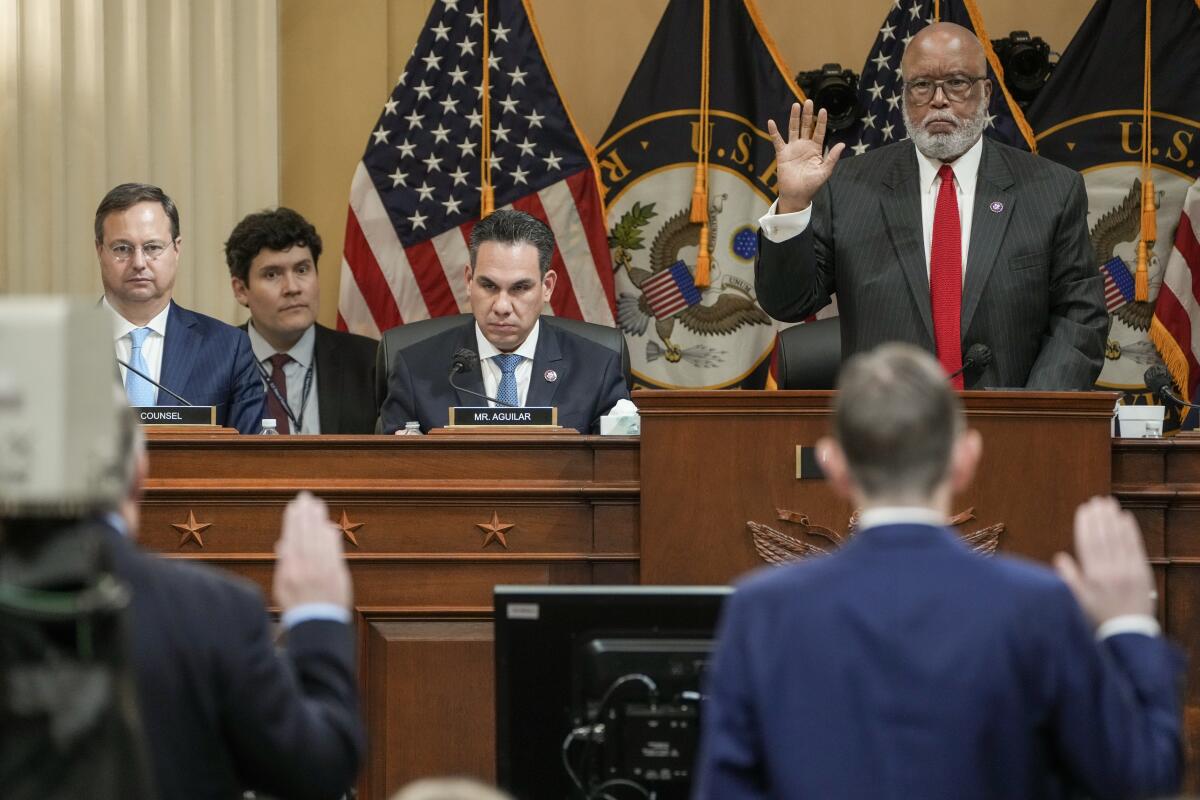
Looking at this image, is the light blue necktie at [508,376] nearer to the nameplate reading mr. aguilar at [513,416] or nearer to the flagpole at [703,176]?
the nameplate reading mr. aguilar at [513,416]

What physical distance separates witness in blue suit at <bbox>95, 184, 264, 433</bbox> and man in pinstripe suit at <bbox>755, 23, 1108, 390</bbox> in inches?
67.9

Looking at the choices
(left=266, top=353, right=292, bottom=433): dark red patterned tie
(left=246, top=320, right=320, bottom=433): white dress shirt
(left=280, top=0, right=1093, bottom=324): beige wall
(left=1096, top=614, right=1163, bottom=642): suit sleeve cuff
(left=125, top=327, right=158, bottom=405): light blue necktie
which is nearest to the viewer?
(left=1096, top=614, right=1163, bottom=642): suit sleeve cuff

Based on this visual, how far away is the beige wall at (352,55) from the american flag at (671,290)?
736mm

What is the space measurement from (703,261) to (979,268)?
8.21ft

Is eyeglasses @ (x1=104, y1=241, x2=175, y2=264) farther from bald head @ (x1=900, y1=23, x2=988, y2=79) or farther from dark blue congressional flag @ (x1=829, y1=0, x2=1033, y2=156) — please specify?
dark blue congressional flag @ (x1=829, y1=0, x2=1033, y2=156)

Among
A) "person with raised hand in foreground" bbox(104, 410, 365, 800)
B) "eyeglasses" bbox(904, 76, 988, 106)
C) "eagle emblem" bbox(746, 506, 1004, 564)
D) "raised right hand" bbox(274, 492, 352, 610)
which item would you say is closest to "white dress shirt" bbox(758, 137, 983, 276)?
"eyeglasses" bbox(904, 76, 988, 106)

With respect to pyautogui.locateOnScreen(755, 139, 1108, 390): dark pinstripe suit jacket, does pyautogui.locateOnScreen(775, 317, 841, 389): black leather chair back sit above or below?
below

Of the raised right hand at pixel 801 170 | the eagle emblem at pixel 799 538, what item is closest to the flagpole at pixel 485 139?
the raised right hand at pixel 801 170

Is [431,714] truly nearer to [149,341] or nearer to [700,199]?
[149,341]

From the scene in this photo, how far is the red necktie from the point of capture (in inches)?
196

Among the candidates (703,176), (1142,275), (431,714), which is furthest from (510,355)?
(1142,275)

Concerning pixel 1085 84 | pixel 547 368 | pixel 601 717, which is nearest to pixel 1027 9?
pixel 1085 84

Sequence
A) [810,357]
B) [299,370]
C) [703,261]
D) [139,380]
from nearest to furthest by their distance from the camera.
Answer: [139,380] → [810,357] → [299,370] → [703,261]

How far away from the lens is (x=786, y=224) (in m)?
4.71
